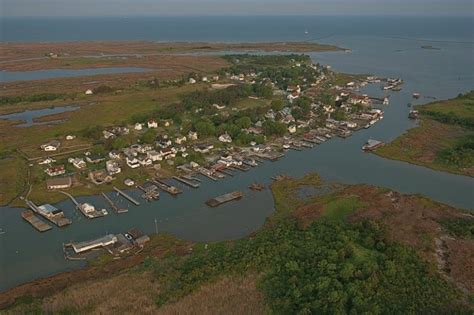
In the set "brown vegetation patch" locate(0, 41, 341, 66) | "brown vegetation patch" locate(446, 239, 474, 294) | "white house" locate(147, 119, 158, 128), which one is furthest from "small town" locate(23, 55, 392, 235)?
"brown vegetation patch" locate(0, 41, 341, 66)

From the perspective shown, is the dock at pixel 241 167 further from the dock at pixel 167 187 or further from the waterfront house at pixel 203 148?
the dock at pixel 167 187

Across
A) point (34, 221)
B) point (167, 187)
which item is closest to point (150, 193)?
point (167, 187)

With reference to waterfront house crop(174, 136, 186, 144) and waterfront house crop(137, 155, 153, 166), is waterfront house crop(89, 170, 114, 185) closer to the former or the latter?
waterfront house crop(137, 155, 153, 166)

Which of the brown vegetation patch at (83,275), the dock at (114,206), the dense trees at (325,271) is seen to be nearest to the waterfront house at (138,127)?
the dock at (114,206)

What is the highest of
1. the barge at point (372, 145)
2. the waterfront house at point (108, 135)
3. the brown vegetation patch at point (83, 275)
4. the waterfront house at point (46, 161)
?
the waterfront house at point (108, 135)

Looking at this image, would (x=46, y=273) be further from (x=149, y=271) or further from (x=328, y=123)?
(x=328, y=123)
